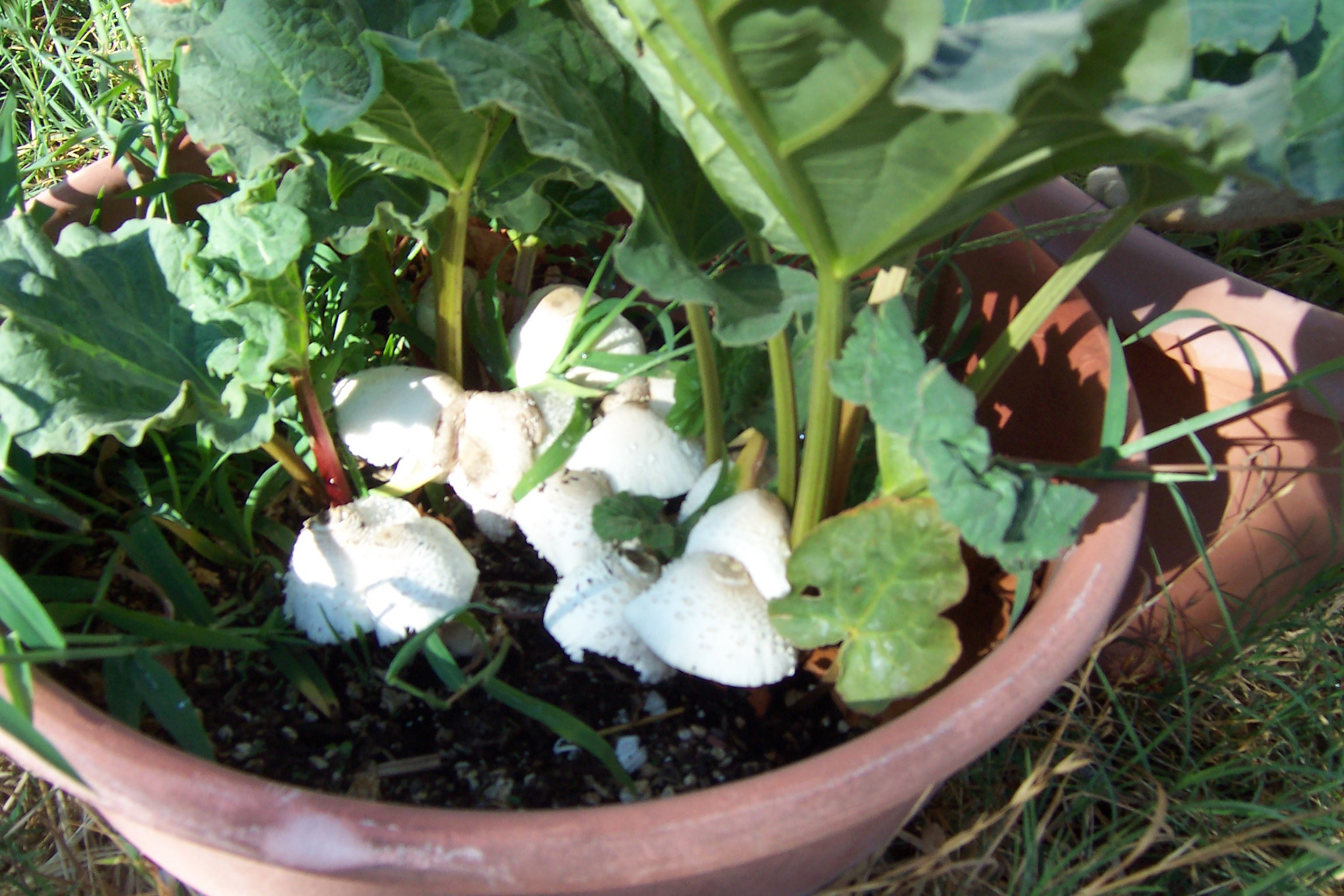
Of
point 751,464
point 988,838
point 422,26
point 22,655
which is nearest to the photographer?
point 22,655

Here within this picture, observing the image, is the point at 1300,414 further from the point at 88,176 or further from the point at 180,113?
the point at 88,176

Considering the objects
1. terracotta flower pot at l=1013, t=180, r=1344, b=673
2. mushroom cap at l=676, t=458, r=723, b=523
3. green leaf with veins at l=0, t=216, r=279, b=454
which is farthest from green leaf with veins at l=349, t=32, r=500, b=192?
terracotta flower pot at l=1013, t=180, r=1344, b=673

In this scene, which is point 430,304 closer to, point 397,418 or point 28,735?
point 397,418

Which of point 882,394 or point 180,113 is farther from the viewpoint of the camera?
point 180,113

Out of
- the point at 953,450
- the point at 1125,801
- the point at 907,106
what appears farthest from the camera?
the point at 1125,801

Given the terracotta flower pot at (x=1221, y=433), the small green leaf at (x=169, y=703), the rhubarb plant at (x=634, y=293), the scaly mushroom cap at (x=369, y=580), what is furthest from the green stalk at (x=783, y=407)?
the small green leaf at (x=169, y=703)

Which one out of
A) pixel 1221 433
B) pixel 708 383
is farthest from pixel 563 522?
pixel 1221 433

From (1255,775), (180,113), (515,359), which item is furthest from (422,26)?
A: (1255,775)
